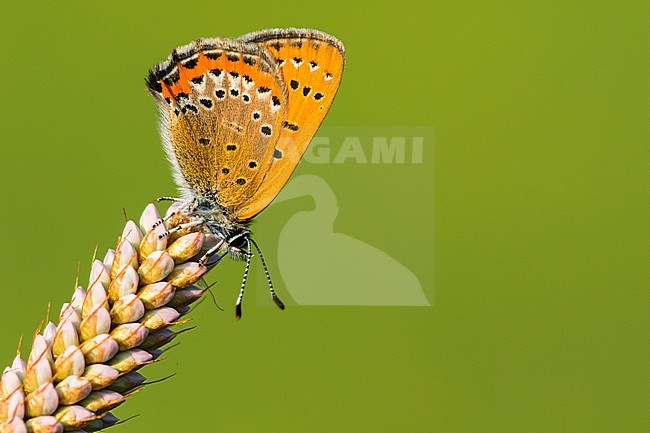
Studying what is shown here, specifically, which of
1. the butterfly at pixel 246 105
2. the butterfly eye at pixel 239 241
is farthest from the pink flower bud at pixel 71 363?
the butterfly at pixel 246 105

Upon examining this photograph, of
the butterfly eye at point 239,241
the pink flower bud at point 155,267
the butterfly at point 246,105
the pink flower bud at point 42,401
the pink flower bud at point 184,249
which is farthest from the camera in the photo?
the butterfly at point 246,105

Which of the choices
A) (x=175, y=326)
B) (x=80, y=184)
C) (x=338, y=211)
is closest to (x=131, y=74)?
(x=80, y=184)

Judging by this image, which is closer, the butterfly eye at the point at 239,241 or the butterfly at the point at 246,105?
the butterfly eye at the point at 239,241

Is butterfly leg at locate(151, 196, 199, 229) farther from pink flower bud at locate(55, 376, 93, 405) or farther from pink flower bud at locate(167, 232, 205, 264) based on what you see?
pink flower bud at locate(55, 376, 93, 405)

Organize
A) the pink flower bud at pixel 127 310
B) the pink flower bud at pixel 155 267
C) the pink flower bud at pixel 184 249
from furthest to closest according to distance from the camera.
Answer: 1. the pink flower bud at pixel 184 249
2. the pink flower bud at pixel 155 267
3. the pink flower bud at pixel 127 310

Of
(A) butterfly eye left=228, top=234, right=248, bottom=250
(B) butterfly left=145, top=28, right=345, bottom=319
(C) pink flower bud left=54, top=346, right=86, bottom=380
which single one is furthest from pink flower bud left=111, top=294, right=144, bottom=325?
(B) butterfly left=145, top=28, right=345, bottom=319

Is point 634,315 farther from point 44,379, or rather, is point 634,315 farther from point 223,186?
point 44,379

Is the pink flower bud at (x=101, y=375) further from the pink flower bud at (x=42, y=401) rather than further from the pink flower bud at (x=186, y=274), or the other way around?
the pink flower bud at (x=186, y=274)
